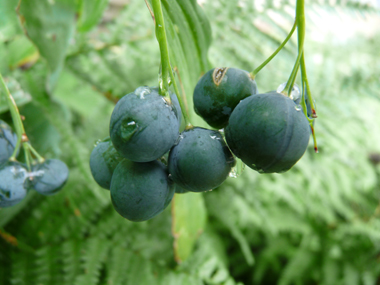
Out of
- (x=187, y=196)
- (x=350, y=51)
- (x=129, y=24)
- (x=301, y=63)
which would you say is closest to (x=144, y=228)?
(x=187, y=196)

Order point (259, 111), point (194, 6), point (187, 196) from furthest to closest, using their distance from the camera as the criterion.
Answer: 1. point (187, 196)
2. point (194, 6)
3. point (259, 111)

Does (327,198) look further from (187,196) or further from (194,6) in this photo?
(194,6)

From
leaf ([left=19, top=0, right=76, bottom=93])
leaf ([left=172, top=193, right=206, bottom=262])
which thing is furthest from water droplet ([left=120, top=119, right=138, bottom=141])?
leaf ([left=19, top=0, right=76, bottom=93])

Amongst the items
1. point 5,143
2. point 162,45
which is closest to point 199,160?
point 162,45

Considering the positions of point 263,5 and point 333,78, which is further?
point 333,78

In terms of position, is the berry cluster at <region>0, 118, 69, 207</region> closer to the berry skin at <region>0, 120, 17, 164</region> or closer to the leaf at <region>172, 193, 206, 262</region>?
the berry skin at <region>0, 120, 17, 164</region>
